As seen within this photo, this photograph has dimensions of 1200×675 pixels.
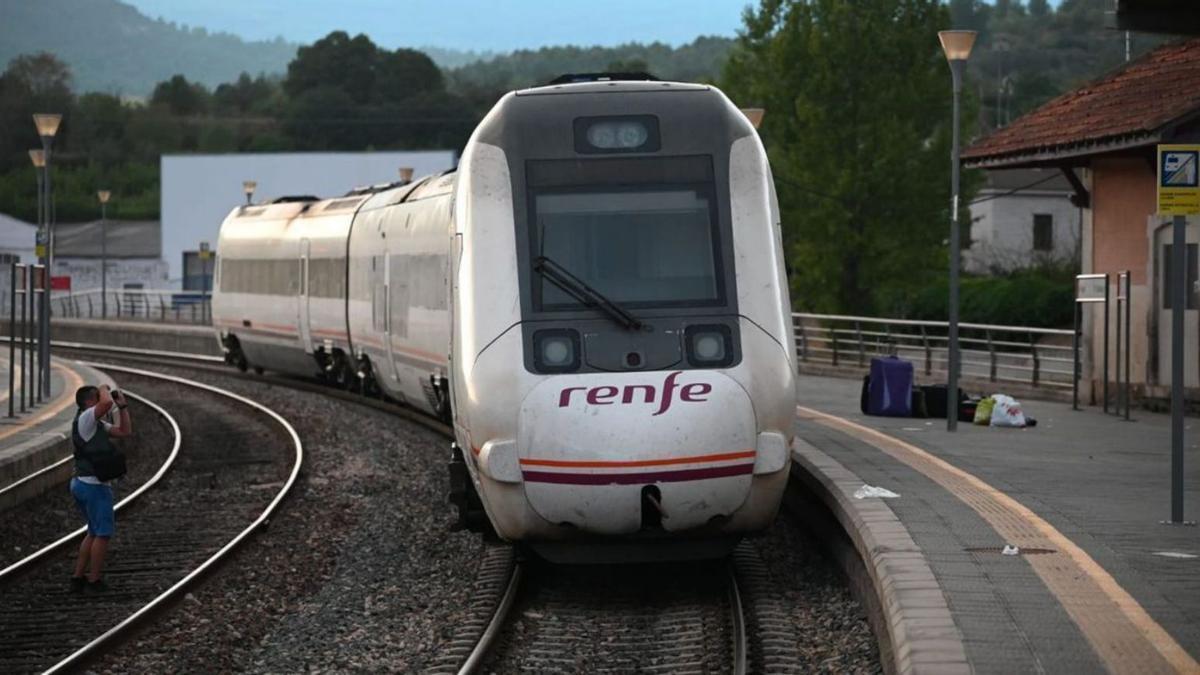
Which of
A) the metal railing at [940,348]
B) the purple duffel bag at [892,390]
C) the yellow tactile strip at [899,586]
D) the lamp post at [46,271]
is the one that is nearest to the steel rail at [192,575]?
the lamp post at [46,271]

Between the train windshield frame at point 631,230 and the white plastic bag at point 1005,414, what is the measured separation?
9.33 m

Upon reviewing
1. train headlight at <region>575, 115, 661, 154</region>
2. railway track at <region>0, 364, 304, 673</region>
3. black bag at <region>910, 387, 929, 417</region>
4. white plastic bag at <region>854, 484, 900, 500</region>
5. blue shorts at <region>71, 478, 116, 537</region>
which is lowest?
railway track at <region>0, 364, 304, 673</region>

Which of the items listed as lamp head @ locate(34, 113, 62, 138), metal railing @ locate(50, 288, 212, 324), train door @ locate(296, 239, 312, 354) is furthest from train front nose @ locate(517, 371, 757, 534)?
metal railing @ locate(50, 288, 212, 324)

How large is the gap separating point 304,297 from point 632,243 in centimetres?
1985

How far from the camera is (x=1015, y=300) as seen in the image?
47.2m

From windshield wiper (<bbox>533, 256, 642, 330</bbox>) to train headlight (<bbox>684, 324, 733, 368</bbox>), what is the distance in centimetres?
35

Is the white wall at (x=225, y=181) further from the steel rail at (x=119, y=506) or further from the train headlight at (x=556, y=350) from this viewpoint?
the train headlight at (x=556, y=350)

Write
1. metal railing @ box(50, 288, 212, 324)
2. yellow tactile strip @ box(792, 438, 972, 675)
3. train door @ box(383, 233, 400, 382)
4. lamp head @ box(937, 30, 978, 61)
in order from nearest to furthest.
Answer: yellow tactile strip @ box(792, 438, 972, 675)
lamp head @ box(937, 30, 978, 61)
train door @ box(383, 233, 400, 382)
metal railing @ box(50, 288, 212, 324)

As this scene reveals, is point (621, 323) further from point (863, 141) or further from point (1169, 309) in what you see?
point (863, 141)

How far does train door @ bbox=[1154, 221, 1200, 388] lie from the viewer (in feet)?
71.4

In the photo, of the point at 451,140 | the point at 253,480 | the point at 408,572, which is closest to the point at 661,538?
the point at 408,572

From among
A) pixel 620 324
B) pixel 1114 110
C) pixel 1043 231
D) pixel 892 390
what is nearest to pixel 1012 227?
pixel 1043 231

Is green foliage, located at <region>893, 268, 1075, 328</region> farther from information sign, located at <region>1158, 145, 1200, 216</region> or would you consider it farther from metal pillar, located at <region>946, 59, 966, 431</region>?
information sign, located at <region>1158, 145, 1200, 216</region>

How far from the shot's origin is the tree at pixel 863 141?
152ft
